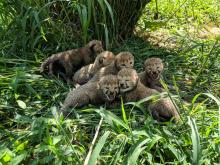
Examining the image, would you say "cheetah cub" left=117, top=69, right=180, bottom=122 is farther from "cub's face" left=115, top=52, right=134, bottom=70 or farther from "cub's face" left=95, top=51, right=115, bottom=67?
"cub's face" left=95, top=51, right=115, bottom=67

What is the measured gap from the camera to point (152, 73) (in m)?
4.67

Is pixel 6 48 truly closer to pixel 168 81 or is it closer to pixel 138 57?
pixel 138 57

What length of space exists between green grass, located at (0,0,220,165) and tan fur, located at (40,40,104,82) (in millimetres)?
220

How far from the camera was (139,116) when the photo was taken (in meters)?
4.15

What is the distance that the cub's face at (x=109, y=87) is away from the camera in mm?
4328

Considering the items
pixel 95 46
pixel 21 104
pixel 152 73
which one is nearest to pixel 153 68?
pixel 152 73

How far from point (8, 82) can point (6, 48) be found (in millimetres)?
1042

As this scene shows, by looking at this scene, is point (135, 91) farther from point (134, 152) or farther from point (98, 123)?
point (134, 152)

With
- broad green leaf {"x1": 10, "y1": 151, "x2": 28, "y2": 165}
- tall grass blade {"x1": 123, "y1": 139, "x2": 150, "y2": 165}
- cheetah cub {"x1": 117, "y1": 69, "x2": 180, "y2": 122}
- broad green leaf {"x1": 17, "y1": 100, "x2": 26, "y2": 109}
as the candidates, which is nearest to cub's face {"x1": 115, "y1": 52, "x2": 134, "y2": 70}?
cheetah cub {"x1": 117, "y1": 69, "x2": 180, "y2": 122}

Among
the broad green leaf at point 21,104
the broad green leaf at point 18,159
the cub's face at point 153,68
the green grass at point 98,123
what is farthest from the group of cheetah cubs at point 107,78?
the broad green leaf at point 18,159

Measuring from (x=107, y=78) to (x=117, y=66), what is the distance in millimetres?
486

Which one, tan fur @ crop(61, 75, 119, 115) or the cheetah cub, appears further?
tan fur @ crop(61, 75, 119, 115)

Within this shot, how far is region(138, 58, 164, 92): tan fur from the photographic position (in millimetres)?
4676

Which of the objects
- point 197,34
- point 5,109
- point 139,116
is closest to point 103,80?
point 139,116
